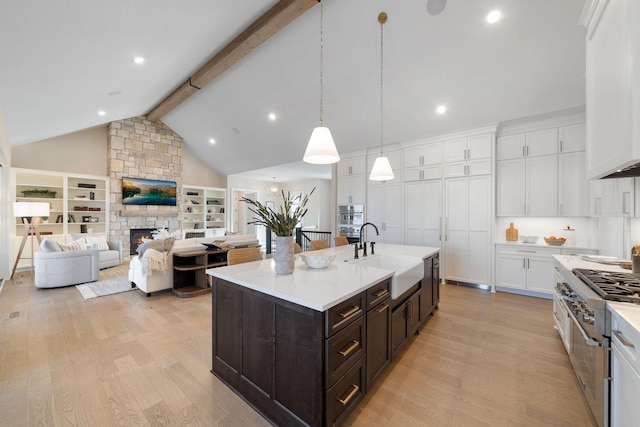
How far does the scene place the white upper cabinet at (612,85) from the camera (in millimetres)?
1188

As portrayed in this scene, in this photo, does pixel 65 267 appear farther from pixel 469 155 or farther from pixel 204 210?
pixel 469 155

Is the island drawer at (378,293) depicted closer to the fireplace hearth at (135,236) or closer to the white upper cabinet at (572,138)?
the white upper cabinet at (572,138)

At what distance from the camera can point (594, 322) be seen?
141cm

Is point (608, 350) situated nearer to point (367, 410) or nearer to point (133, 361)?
point (367, 410)

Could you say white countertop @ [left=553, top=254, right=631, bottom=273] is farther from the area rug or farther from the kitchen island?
the area rug

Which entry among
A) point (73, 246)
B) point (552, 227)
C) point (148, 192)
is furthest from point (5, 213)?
point (552, 227)

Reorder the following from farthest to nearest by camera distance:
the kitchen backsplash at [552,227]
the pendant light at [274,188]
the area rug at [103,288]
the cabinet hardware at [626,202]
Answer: the pendant light at [274,188], the area rug at [103,288], the kitchen backsplash at [552,227], the cabinet hardware at [626,202]

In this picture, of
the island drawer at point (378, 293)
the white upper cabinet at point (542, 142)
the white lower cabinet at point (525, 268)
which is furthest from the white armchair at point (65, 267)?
the white upper cabinet at point (542, 142)

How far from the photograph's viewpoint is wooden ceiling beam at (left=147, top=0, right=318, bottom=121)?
3.22m

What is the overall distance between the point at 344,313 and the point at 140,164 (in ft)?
28.1

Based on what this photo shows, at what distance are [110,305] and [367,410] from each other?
3.87 metres

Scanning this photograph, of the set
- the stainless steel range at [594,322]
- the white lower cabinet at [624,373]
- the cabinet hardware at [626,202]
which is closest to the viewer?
the white lower cabinet at [624,373]

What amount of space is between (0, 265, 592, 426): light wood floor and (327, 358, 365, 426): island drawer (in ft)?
0.62

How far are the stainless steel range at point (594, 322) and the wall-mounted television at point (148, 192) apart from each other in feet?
30.4
